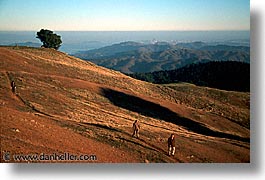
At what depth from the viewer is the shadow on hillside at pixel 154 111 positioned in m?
13.0

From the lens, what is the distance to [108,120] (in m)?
13.2

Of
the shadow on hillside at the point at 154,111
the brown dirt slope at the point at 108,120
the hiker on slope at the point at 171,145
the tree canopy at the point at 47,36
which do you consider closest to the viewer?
the brown dirt slope at the point at 108,120

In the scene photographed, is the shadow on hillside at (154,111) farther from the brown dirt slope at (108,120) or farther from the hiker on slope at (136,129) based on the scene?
the hiker on slope at (136,129)

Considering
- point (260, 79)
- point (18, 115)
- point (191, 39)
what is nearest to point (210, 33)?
point (191, 39)

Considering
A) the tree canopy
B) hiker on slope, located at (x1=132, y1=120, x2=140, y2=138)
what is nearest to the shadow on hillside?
hiker on slope, located at (x1=132, y1=120, x2=140, y2=138)

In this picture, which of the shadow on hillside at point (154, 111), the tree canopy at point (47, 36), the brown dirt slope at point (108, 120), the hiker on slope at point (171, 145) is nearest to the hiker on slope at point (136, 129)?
the brown dirt slope at point (108, 120)

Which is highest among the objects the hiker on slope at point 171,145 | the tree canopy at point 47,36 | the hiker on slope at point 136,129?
the tree canopy at point 47,36

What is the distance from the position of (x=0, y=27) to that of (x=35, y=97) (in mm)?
3127

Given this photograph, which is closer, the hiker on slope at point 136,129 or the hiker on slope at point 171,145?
the hiker on slope at point 171,145

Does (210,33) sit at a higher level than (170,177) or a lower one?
higher

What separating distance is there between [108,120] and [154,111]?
8.03 feet

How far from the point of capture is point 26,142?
11.1m

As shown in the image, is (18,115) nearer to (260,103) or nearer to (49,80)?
(49,80)

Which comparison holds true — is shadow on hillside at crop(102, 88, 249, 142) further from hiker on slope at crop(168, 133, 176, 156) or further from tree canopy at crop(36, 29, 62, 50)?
tree canopy at crop(36, 29, 62, 50)
